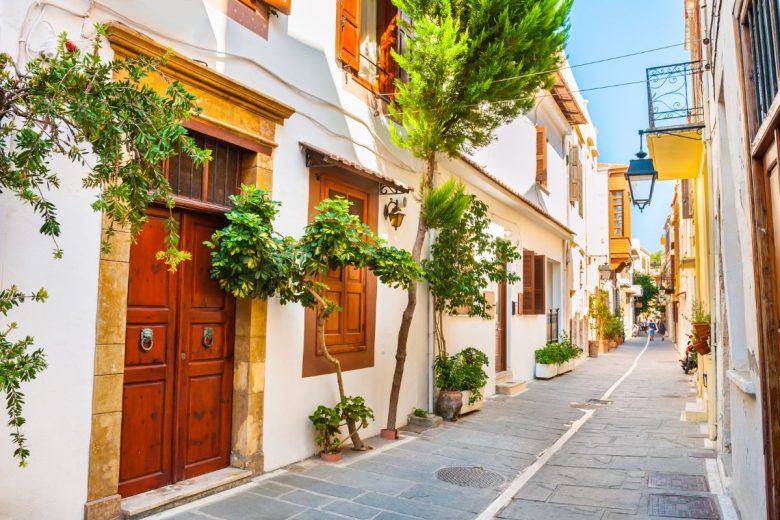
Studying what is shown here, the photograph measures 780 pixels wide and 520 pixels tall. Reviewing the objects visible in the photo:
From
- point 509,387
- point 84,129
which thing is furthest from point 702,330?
point 84,129

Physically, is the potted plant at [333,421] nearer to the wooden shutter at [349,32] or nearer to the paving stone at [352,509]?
the paving stone at [352,509]

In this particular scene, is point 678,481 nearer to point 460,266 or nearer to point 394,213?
point 460,266

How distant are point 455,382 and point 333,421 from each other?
9.92ft

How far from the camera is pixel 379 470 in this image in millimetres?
6000

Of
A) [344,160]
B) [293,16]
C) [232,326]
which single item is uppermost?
[293,16]

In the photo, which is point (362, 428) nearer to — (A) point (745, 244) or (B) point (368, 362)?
(B) point (368, 362)

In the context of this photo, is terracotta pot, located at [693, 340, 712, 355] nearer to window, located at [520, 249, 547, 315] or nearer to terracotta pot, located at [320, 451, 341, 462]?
window, located at [520, 249, 547, 315]

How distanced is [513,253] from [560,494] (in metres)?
4.18

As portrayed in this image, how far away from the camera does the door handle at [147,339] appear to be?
15.6 feet

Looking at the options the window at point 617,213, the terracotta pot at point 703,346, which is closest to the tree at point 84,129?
the terracotta pot at point 703,346

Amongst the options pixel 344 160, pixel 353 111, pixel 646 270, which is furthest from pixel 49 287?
pixel 646 270

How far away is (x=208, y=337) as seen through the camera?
539 centimetres

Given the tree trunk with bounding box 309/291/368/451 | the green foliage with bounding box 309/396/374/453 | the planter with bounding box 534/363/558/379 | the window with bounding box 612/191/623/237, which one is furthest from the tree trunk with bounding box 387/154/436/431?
the window with bounding box 612/191/623/237

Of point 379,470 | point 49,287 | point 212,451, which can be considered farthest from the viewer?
point 379,470
